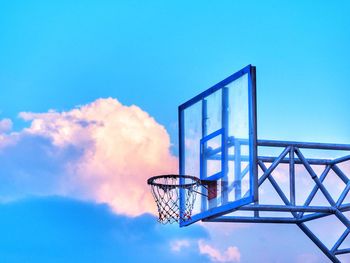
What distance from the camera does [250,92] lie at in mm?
14320

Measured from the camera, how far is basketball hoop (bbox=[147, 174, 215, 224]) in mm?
15539

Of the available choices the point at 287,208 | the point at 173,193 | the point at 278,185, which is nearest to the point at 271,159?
the point at 278,185

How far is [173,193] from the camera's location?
15.9 metres

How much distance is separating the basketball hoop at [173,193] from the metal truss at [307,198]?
21.6 inches

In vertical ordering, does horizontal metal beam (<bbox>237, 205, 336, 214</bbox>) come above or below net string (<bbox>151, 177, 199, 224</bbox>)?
below

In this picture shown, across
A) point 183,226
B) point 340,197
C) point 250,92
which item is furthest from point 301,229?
point 250,92

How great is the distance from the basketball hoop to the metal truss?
0.55 m

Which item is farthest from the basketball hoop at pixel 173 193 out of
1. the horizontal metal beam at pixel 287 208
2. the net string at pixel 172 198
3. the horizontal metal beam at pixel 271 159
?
the horizontal metal beam at pixel 287 208

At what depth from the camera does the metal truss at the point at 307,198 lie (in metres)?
15.4

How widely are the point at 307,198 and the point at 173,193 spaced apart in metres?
2.21

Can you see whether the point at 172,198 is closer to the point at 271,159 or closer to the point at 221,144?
the point at 221,144

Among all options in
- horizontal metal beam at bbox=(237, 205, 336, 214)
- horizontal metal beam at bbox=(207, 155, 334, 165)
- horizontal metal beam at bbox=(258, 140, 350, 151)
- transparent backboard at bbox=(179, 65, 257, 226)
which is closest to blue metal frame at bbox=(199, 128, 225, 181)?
transparent backboard at bbox=(179, 65, 257, 226)

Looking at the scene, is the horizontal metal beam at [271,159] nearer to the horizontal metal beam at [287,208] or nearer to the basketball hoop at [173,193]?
the basketball hoop at [173,193]

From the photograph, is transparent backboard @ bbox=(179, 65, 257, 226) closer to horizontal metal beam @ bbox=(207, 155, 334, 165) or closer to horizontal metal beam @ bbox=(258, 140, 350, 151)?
horizontal metal beam @ bbox=(207, 155, 334, 165)
